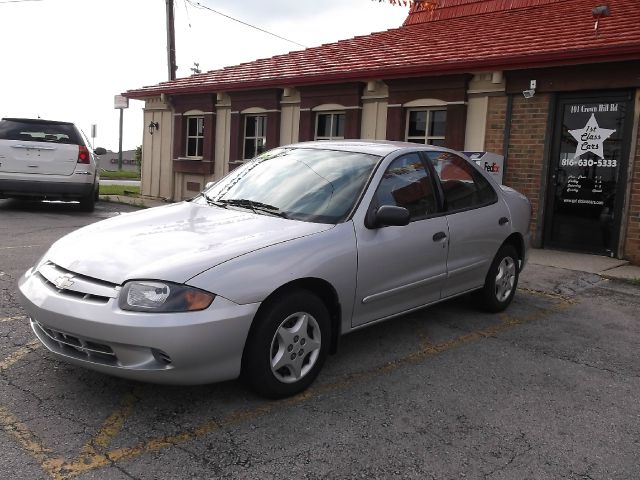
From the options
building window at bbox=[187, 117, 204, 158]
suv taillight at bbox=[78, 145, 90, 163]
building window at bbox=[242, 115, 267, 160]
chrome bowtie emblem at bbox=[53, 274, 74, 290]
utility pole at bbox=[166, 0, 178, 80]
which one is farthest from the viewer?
utility pole at bbox=[166, 0, 178, 80]

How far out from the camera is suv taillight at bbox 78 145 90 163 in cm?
1070

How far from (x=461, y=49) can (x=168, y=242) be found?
847 centimetres

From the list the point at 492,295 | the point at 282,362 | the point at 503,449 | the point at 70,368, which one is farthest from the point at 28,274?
the point at 492,295

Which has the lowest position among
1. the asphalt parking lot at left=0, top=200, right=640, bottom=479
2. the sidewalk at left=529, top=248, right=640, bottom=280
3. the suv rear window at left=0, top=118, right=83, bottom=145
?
the asphalt parking lot at left=0, top=200, right=640, bottom=479

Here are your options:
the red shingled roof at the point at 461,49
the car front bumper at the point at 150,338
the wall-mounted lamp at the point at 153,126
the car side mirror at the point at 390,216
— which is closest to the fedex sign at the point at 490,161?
the red shingled roof at the point at 461,49

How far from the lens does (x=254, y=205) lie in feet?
13.3

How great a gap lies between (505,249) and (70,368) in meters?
3.74

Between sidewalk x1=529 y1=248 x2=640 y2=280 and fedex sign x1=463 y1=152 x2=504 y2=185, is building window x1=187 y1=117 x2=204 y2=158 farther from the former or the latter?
sidewalk x1=529 y1=248 x2=640 y2=280

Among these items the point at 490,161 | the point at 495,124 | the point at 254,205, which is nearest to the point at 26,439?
the point at 254,205

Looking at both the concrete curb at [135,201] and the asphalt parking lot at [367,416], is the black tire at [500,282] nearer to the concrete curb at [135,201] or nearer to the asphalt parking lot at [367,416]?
the asphalt parking lot at [367,416]

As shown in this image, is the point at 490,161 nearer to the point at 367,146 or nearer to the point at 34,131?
the point at 367,146

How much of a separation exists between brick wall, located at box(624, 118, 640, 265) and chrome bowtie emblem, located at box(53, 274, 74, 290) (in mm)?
7571

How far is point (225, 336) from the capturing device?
3.02 m

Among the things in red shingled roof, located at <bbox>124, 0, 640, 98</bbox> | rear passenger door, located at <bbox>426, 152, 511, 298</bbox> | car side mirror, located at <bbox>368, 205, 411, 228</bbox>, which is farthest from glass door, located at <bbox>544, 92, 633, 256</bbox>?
car side mirror, located at <bbox>368, 205, 411, 228</bbox>
